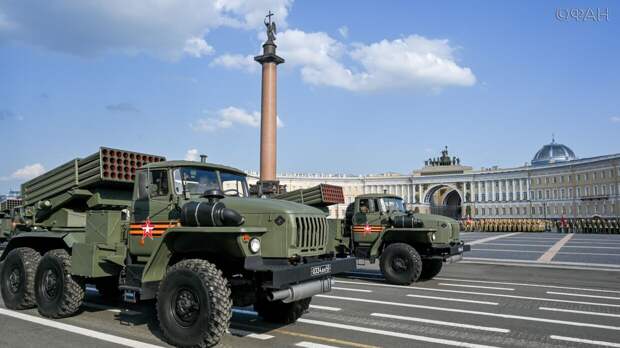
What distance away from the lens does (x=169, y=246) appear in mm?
7078

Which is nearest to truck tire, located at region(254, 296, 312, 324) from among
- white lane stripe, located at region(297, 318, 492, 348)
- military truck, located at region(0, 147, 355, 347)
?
military truck, located at region(0, 147, 355, 347)

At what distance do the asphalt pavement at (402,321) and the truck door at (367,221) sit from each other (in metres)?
1.82

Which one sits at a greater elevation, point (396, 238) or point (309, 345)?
point (396, 238)

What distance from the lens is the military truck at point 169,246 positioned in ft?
21.3

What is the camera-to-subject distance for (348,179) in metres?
149

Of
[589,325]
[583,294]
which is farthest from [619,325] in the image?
[583,294]

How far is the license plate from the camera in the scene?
6.77 meters

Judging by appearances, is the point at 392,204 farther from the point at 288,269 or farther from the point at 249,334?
the point at 288,269

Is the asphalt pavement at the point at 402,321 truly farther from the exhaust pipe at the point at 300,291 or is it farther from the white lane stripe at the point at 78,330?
the exhaust pipe at the point at 300,291

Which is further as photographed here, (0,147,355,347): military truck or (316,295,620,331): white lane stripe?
(316,295,620,331): white lane stripe

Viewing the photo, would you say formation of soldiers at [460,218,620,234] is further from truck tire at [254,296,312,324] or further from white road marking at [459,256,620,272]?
truck tire at [254,296,312,324]

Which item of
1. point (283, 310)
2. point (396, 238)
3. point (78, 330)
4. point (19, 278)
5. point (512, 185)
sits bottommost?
point (78, 330)

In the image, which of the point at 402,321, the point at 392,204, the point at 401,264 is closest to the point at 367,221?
the point at 392,204

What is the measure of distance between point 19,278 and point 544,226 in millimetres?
58670
